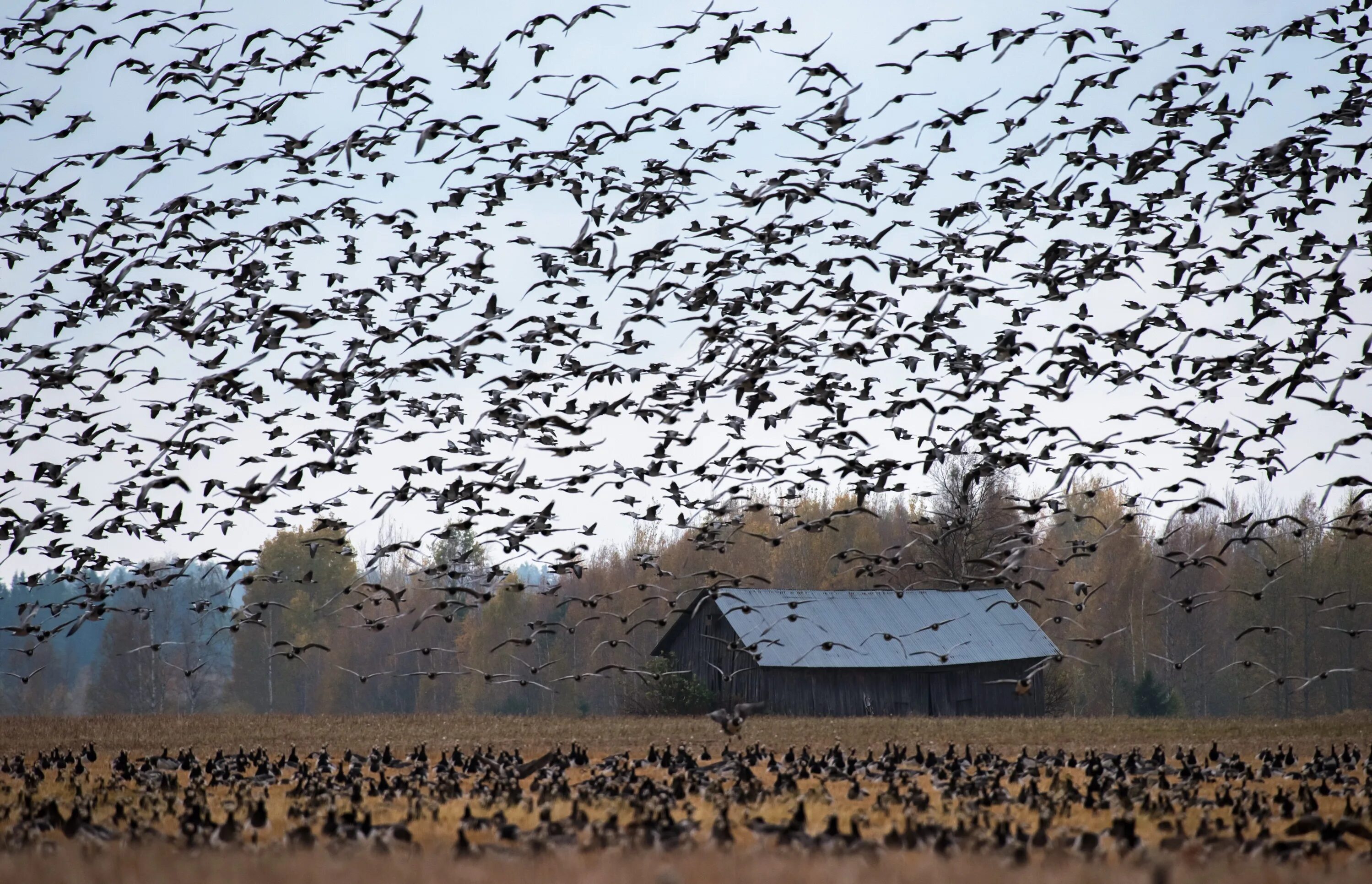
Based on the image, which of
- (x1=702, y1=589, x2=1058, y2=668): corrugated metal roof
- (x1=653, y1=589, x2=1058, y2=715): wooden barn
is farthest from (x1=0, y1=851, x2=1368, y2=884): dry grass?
(x1=702, y1=589, x2=1058, y2=668): corrugated metal roof

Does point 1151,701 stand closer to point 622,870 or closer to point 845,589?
point 845,589

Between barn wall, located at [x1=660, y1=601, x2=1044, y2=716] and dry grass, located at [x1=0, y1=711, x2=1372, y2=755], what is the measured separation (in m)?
3.93

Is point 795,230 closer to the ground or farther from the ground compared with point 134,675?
farther from the ground

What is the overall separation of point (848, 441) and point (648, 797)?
10035 mm

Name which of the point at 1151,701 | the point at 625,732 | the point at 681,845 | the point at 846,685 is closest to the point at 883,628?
the point at 846,685

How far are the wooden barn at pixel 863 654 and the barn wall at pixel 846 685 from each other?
0.15ft

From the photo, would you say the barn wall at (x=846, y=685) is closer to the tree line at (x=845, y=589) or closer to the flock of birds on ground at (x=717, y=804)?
the tree line at (x=845, y=589)

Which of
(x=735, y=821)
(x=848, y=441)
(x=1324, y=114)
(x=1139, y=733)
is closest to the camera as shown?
(x=735, y=821)

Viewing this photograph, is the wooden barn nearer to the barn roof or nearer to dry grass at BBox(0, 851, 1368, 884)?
the barn roof

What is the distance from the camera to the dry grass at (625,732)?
34000 mm

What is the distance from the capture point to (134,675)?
108625 mm

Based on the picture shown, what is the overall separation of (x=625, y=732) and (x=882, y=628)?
873 inches

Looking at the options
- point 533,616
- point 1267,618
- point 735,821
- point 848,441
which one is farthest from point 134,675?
point 735,821

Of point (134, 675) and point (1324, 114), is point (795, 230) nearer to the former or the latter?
point (1324, 114)
